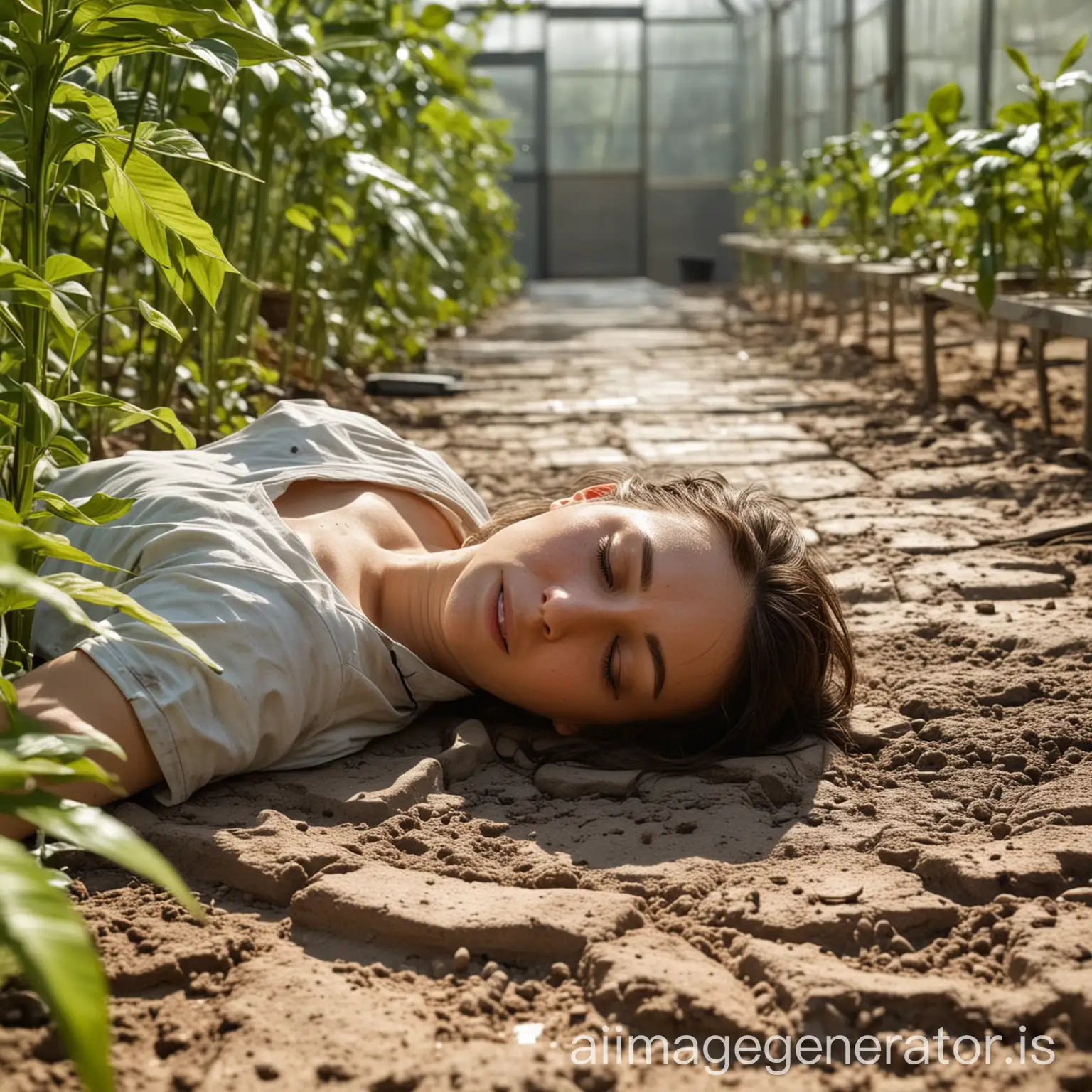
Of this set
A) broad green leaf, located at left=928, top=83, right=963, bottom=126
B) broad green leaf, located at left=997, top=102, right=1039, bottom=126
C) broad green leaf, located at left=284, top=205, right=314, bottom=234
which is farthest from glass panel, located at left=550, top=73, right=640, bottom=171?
broad green leaf, located at left=284, top=205, right=314, bottom=234

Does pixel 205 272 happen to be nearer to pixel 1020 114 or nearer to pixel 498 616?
pixel 498 616

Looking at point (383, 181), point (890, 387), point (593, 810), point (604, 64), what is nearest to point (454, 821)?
point (593, 810)

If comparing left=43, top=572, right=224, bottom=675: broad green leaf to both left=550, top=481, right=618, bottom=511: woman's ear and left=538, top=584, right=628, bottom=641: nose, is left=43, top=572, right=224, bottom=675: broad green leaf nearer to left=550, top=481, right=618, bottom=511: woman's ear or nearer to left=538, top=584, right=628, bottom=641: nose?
left=538, top=584, right=628, bottom=641: nose

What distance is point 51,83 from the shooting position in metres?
1.29

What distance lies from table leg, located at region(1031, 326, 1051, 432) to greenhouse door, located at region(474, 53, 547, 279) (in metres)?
14.1

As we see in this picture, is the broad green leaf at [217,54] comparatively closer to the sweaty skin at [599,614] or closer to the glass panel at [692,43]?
the sweaty skin at [599,614]

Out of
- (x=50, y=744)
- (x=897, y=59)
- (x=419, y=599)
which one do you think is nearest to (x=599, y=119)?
(x=897, y=59)

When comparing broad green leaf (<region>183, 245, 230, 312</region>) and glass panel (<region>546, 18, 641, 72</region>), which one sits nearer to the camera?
broad green leaf (<region>183, 245, 230, 312</region>)

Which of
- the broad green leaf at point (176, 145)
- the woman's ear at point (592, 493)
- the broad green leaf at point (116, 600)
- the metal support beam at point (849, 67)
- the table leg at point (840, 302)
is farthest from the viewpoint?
the metal support beam at point (849, 67)

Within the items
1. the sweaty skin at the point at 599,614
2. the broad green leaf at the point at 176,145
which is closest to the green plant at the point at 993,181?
the sweaty skin at the point at 599,614

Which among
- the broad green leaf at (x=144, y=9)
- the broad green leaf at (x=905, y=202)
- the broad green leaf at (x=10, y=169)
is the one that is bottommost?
the broad green leaf at (x=10, y=169)

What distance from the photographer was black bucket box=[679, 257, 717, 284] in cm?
1598

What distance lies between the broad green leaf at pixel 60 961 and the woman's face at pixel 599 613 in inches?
36.0

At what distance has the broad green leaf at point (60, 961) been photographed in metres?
0.62
